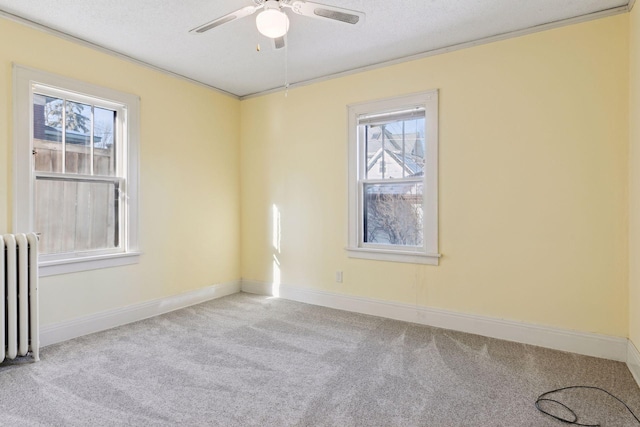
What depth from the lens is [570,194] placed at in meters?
2.71

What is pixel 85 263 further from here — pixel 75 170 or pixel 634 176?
pixel 634 176

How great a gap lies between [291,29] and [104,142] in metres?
2.07

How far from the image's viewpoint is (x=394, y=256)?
350 cm

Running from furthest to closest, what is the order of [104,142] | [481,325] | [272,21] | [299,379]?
[104,142], [481,325], [299,379], [272,21]

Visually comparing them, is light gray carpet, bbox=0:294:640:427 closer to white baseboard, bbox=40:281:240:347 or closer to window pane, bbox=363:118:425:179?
white baseboard, bbox=40:281:240:347

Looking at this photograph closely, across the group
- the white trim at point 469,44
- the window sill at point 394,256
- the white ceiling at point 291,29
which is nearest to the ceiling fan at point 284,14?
the white ceiling at point 291,29

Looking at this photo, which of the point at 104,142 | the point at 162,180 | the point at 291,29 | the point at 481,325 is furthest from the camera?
the point at 162,180

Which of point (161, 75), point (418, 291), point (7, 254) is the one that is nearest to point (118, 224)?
point (7, 254)

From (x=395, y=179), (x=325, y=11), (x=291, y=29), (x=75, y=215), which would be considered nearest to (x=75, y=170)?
(x=75, y=215)

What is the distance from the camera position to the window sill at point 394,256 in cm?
330

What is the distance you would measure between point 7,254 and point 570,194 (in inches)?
165

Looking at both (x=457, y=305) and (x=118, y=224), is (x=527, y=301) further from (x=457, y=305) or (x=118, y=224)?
(x=118, y=224)

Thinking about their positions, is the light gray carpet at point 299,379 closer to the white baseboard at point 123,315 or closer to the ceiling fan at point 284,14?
the white baseboard at point 123,315

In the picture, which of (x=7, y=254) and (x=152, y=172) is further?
(x=152, y=172)
